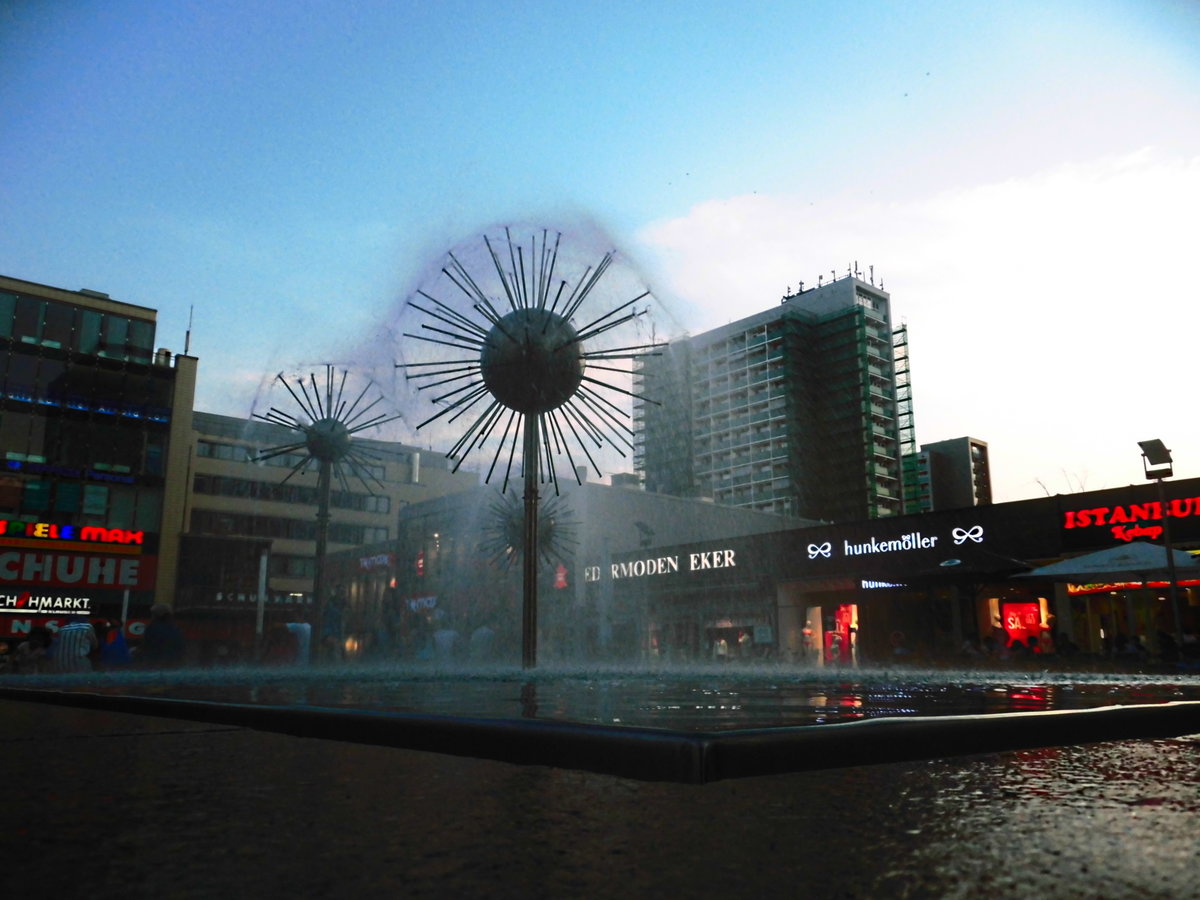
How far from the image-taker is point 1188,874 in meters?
0.89

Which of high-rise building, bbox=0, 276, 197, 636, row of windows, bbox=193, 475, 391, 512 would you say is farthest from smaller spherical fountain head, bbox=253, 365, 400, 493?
row of windows, bbox=193, 475, 391, 512

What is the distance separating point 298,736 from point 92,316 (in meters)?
47.4

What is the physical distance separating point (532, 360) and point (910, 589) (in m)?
18.0

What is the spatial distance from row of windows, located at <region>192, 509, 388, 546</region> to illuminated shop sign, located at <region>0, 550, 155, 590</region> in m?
10.2

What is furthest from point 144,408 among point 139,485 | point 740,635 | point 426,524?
point 740,635

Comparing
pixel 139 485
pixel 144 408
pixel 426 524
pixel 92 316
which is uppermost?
pixel 92 316

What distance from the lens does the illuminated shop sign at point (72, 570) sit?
36.6 m

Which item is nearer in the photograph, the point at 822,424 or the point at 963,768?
the point at 963,768

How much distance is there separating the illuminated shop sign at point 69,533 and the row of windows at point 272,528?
10219 mm

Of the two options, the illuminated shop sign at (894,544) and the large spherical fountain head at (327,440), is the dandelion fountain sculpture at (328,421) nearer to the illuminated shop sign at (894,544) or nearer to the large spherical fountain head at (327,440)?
the large spherical fountain head at (327,440)

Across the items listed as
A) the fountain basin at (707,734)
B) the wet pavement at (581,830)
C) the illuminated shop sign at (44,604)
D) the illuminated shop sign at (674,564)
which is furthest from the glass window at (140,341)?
the wet pavement at (581,830)

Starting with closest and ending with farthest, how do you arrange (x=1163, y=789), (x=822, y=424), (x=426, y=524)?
1. (x=1163, y=789)
2. (x=426, y=524)
3. (x=822, y=424)

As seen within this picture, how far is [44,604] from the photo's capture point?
121ft

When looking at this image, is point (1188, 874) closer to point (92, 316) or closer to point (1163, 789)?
point (1163, 789)
